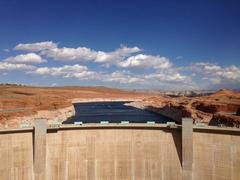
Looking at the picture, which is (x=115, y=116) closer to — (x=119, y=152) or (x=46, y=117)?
(x=46, y=117)

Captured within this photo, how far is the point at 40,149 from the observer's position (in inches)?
1048

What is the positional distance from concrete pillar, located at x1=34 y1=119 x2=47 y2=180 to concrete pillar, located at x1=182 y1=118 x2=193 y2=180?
39.0ft

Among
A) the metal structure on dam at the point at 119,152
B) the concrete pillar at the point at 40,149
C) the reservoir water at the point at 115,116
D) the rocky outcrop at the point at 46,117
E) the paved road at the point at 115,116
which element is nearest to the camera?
the metal structure on dam at the point at 119,152

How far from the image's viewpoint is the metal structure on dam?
25469mm

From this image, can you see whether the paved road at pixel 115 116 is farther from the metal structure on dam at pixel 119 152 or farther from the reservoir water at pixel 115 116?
the metal structure on dam at pixel 119 152

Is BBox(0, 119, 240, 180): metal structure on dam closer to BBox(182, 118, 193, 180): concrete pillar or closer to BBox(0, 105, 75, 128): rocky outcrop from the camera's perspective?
BBox(182, 118, 193, 180): concrete pillar

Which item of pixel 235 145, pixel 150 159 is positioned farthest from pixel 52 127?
pixel 235 145

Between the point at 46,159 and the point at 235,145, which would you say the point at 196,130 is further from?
the point at 46,159

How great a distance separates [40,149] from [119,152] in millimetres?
6926

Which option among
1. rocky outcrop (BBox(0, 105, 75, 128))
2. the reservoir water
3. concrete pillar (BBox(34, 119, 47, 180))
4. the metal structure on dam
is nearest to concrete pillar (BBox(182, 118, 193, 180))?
the metal structure on dam

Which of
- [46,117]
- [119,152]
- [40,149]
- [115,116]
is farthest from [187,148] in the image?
[115,116]

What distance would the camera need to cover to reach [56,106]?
84.9 m

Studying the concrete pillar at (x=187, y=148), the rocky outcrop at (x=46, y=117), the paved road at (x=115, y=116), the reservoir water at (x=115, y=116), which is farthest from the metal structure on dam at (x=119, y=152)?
the paved road at (x=115, y=116)

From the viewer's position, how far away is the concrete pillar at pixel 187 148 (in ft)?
86.7
